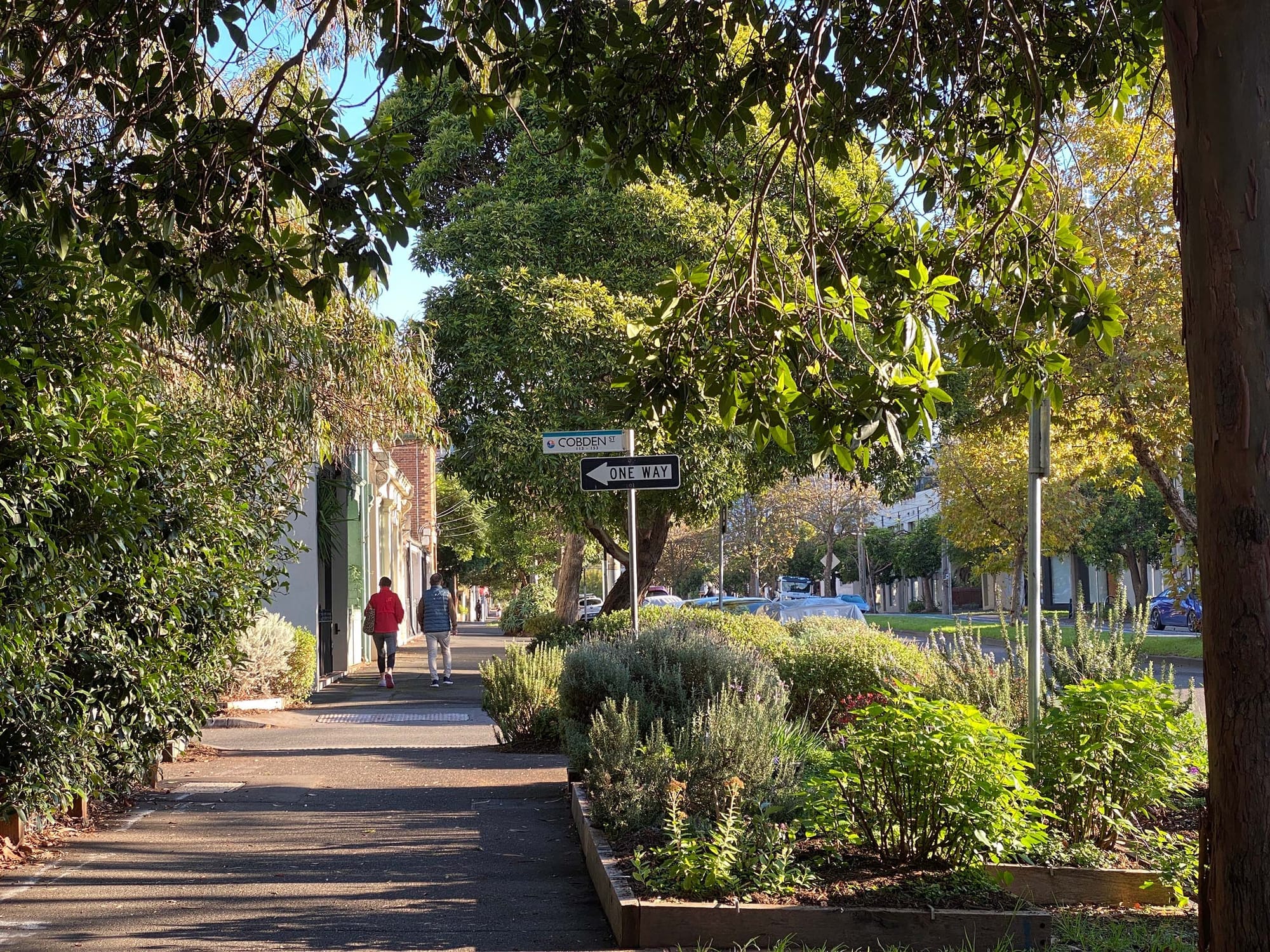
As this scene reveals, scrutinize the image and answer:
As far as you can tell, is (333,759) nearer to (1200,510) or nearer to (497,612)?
(1200,510)

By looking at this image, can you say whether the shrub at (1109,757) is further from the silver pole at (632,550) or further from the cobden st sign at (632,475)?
the cobden st sign at (632,475)

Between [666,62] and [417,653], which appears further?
[417,653]

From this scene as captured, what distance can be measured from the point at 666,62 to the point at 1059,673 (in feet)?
15.7

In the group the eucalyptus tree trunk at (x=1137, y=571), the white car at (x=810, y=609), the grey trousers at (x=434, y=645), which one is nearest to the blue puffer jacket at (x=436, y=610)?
the grey trousers at (x=434, y=645)

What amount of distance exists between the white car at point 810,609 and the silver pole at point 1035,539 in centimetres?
1632

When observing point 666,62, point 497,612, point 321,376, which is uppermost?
point 666,62

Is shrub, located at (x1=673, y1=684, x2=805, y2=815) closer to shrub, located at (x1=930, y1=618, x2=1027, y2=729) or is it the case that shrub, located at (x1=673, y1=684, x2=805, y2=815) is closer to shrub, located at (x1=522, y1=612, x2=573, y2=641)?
shrub, located at (x1=930, y1=618, x2=1027, y2=729)

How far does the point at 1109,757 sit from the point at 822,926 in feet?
6.28

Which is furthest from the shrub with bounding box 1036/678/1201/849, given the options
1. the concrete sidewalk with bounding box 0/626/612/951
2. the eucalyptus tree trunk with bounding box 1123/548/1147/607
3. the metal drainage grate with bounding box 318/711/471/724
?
the eucalyptus tree trunk with bounding box 1123/548/1147/607

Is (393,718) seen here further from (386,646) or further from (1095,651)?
(1095,651)

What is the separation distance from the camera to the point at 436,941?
18.7 feet

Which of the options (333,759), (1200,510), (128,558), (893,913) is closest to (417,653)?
(333,759)

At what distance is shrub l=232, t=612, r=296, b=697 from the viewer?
55.4 feet

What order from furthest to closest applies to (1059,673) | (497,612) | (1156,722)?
(497,612)
(1059,673)
(1156,722)
